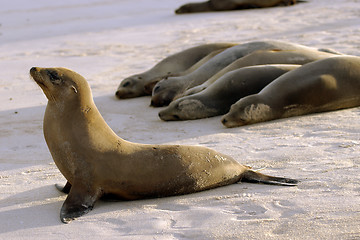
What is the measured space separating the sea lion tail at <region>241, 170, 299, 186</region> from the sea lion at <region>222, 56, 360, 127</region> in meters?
2.01

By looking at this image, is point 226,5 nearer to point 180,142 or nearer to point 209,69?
point 209,69

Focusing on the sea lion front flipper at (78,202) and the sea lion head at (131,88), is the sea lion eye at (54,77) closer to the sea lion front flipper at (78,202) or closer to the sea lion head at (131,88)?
the sea lion front flipper at (78,202)

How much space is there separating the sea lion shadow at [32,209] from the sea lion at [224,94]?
100 inches

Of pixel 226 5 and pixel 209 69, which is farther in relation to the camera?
pixel 226 5

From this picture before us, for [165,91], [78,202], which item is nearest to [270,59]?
[165,91]

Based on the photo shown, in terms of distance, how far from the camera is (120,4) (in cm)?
1814

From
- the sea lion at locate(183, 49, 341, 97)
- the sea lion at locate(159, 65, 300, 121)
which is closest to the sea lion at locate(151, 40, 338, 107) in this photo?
the sea lion at locate(183, 49, 341, 97)

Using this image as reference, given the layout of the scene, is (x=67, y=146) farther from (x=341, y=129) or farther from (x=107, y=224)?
(x=341, y=129)

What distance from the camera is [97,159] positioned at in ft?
12.6

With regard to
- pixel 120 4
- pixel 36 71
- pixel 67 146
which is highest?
pixel 36 71

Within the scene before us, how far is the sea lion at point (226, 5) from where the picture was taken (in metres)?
15.4

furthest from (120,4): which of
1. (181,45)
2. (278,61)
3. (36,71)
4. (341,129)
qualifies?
(36,71)

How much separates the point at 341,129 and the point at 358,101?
3.33 ft

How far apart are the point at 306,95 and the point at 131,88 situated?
7.73 feet
